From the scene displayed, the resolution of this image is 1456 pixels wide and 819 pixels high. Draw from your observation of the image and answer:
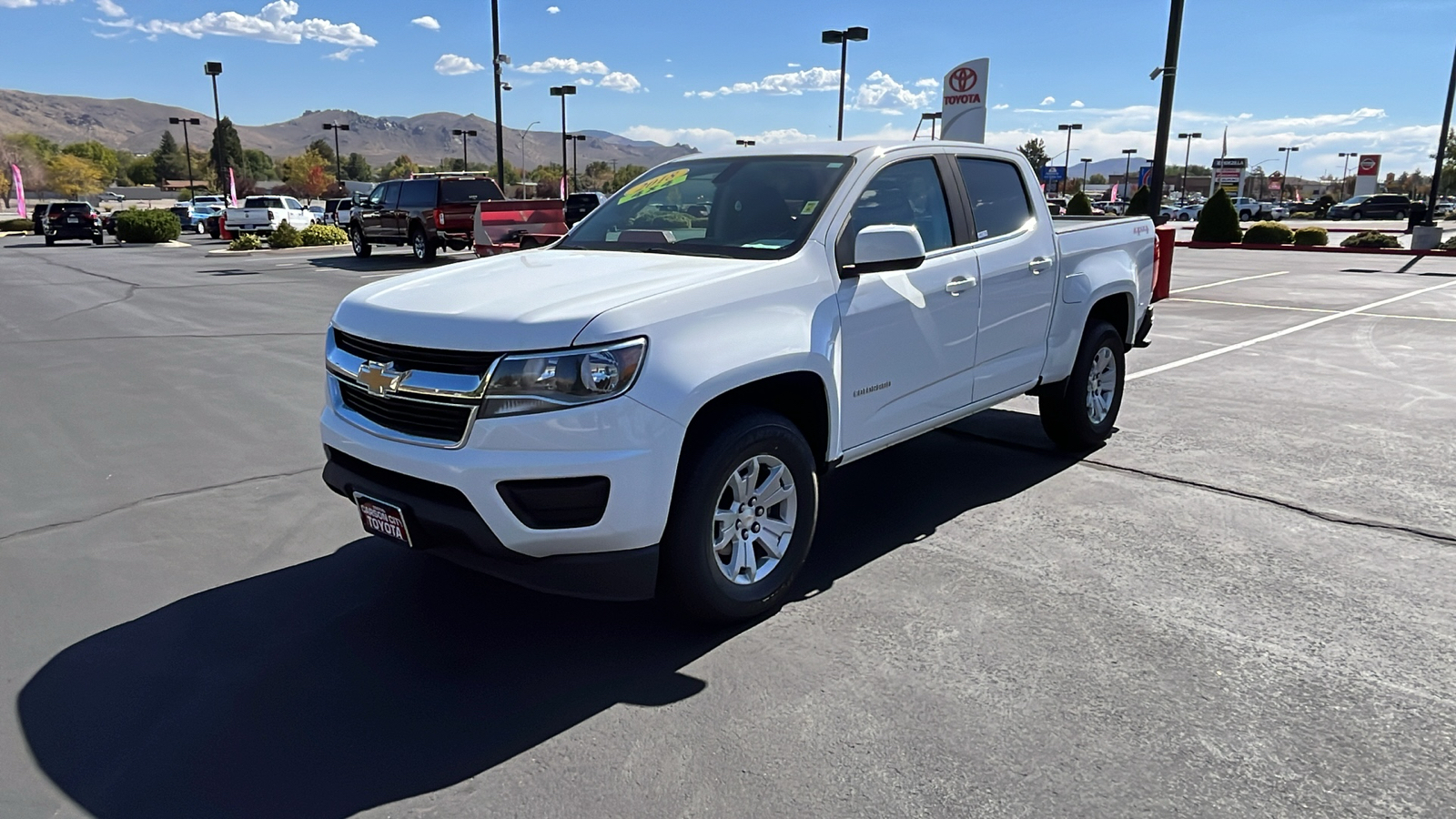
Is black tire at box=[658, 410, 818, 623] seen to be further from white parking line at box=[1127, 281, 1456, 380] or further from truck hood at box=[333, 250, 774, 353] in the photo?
white parking line at box=[1127, 281, 1456, 380]

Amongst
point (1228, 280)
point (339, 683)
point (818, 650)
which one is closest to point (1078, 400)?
point (818, 650)

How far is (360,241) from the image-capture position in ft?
76.3

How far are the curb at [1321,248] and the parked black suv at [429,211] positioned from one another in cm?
1706

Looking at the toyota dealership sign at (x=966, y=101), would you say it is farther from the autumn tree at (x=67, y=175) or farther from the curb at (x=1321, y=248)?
the autumn tree at (x=67, y=175)

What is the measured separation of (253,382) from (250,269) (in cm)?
1407

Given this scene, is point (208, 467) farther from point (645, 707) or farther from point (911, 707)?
point (911, 707)

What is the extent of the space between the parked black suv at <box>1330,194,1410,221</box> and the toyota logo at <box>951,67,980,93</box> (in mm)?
56866

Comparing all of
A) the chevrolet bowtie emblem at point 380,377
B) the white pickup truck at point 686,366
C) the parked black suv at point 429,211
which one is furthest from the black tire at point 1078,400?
the parked black suv at point 429,211

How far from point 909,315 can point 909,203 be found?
2.10 ft

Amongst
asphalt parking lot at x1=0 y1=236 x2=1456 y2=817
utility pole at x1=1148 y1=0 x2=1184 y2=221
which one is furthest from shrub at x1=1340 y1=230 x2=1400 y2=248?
asphalt parking lot at x1=0 y1=236 x2=1456 y2=817

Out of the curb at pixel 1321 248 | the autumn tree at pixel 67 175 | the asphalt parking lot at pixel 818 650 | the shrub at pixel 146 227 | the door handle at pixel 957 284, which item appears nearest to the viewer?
the asphalt parking lot at pixel 818 650

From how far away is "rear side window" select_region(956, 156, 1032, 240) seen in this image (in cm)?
506

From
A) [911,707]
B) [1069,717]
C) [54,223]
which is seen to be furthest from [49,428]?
[54,223]

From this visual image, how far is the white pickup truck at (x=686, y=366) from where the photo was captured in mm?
3162
